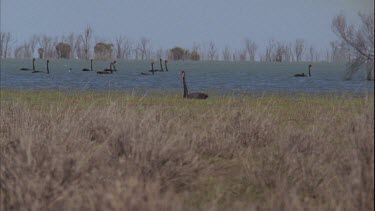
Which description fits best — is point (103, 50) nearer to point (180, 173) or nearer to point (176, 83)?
point (176, 83)

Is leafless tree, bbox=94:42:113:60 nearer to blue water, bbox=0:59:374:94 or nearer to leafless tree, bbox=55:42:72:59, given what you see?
leafless tree, bbox=55:42:72:59

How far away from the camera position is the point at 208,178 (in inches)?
313

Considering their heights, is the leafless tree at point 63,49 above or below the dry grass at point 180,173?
above

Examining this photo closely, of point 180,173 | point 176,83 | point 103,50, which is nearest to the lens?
point 180,173

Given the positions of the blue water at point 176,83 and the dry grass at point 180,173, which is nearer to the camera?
the dry grass at point 180,173

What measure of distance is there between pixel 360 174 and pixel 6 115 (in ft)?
30.8

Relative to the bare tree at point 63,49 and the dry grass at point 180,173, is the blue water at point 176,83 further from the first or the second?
the bare tree at point 63,49

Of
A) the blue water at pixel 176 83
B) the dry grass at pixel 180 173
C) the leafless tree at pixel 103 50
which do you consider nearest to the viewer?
the dry grass at pixel 180 173

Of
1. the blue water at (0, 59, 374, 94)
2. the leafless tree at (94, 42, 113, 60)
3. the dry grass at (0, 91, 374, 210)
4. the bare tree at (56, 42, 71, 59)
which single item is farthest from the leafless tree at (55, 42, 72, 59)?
the dry grass at (0, 91, 374, 210)

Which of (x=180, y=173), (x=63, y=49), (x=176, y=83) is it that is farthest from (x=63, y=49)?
(x=180, y=173)

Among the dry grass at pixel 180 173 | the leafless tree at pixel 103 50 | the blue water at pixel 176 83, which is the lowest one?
the blue water at pixel 176 83

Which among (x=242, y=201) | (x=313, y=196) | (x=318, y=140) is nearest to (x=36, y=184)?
(x=242, y=201)

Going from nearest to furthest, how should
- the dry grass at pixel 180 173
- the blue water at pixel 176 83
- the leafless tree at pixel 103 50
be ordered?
1. the dry grass at pixel 180 173
2. the blue water at pixel 176 83
3. the leafless tree at pixel 103 50

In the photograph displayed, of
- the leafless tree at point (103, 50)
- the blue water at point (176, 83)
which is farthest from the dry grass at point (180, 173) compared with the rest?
the leafless tree at point (103, 50)
